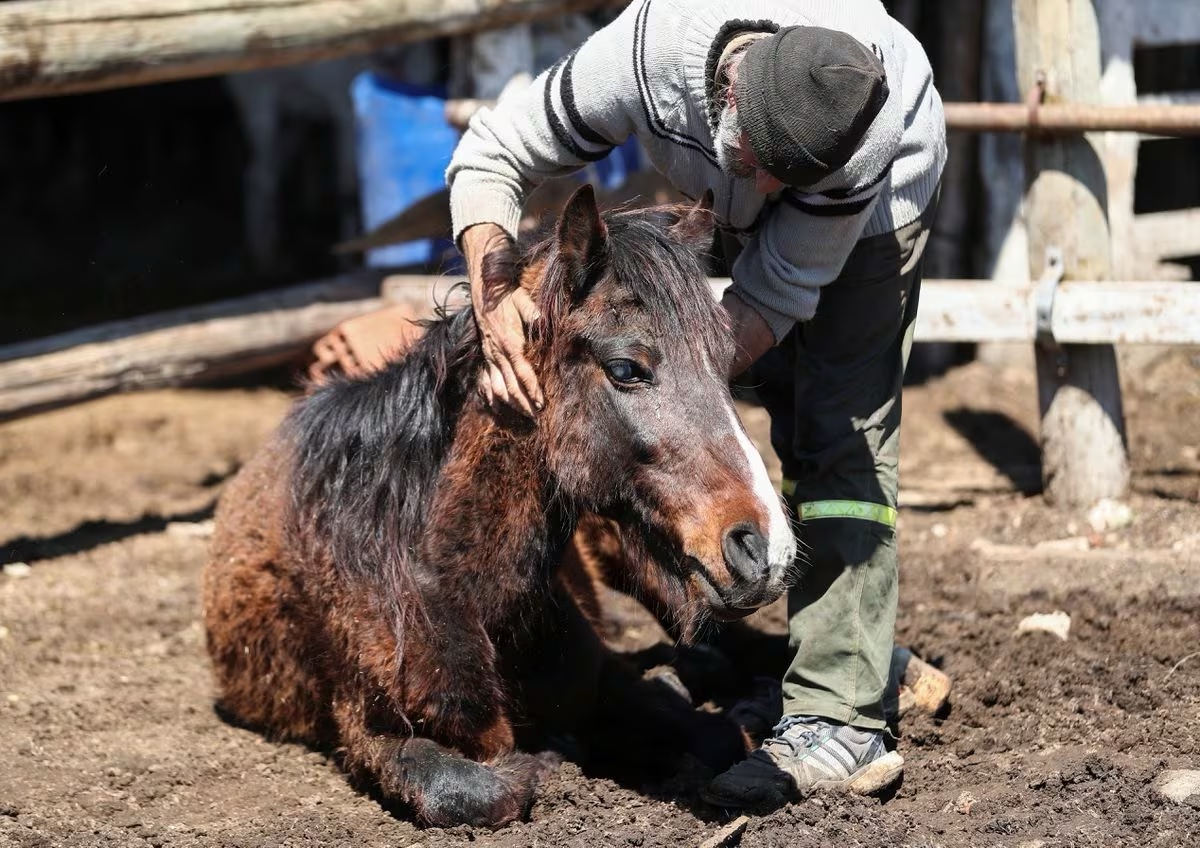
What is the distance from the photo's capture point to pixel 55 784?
368 centimetres

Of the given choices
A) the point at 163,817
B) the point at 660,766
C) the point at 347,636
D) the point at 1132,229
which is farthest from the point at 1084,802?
the point at 1132,229

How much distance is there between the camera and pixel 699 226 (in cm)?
336

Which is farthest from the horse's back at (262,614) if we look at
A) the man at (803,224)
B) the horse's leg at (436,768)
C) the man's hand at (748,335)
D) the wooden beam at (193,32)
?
the wooden beam at (193,32)

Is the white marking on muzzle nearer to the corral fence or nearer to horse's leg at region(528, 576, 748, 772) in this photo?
horse's leg at region(528, 576, 748, 772)

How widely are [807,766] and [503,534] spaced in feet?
3.23

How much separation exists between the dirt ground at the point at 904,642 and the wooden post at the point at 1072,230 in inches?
7.9

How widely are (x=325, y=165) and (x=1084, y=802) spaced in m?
10.8

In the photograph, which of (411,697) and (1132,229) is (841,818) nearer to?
(411,697)

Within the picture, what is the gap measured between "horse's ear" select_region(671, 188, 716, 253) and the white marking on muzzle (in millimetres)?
538

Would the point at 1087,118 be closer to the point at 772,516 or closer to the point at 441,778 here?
the point at 772,516

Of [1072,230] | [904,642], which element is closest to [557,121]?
[904,642]

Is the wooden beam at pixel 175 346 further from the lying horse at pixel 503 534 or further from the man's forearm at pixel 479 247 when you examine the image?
the man's forearm at pixel 479 247

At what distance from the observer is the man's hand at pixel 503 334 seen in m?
3.17

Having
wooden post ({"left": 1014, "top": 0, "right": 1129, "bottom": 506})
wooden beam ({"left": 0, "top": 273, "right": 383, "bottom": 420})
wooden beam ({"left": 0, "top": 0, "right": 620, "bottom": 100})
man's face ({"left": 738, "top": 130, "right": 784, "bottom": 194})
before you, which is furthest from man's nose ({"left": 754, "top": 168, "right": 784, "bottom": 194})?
wooden beam ({"left": 0, "top": 273, "right": 383, "bottom": 420})
